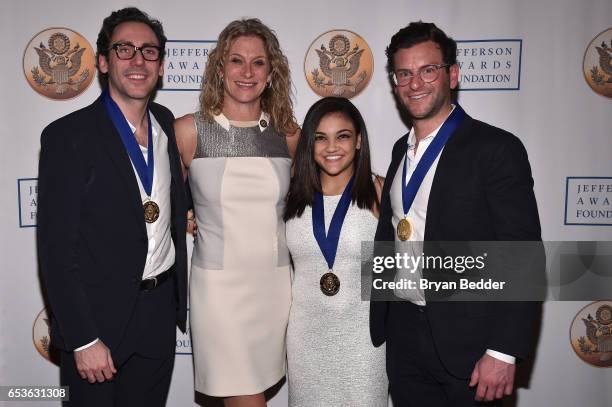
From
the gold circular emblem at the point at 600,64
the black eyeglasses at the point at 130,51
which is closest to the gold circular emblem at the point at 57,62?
the black eyeglasses at the point at 130,51

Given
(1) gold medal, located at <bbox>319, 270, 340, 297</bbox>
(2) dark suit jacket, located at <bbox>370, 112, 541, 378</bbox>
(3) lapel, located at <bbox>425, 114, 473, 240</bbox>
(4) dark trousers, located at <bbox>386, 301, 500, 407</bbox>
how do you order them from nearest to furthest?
(2) dark suit jacket, located at <bbox>370, 112, 541, 378</bbox>
(3) lapel, located at <bbox>425, 114, 473, 240</bbox>
(4) dark trousers, located at <bbox>386, 301, 500, 407</bbox>
(1) gold medal, located at <bbox>319, 270, 340, 297</bbox>

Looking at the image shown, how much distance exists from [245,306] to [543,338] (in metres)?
2.12

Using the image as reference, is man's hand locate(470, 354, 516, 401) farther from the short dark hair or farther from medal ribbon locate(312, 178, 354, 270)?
the short dark hair

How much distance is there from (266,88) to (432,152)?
1112 mm

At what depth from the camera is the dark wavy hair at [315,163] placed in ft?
8.82

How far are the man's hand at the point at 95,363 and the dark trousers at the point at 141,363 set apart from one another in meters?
0.07

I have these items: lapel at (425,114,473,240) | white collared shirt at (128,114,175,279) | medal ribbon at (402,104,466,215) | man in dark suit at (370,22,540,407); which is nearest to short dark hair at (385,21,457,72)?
man in dark suit at (370,22,540,407)

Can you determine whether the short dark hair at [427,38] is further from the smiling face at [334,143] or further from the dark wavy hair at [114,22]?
the dark wavy hair at [114,22]

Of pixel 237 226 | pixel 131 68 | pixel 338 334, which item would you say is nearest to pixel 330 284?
pixel 338 334

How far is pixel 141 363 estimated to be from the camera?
242 centimetres

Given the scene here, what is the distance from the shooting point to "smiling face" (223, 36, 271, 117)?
8.80 ft

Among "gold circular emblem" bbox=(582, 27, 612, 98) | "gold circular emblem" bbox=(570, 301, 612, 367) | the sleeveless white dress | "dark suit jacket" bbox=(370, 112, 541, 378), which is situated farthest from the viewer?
"gold circular emblem" bbox=(570, 301, 612, 367)

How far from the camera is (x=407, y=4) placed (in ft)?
11.0

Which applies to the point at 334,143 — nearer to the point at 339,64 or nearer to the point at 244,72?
the point at 244,72
